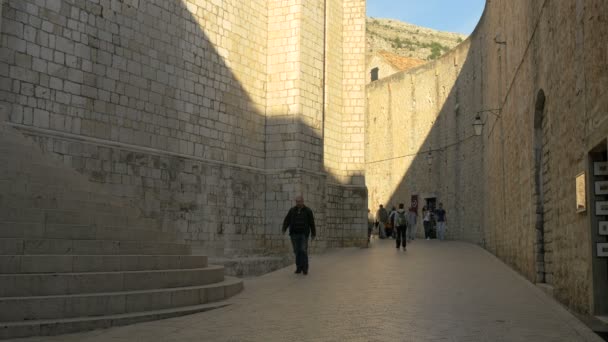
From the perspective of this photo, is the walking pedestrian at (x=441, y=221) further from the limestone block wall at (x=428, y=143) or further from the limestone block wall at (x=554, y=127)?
the limestone block wall at (x=554, y=127)

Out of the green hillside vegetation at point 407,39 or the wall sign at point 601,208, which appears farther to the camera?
the green hillside vegetation at point 407,39

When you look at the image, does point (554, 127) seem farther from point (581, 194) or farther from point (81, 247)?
point (81, 247)

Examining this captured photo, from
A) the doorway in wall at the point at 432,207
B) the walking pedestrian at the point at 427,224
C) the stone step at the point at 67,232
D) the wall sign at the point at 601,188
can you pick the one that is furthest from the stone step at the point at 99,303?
the doorway in wall at the point at 432,207

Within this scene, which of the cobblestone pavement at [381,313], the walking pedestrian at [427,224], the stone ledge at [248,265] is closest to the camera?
the cobblestone pavement at [381,313]

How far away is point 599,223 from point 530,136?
14.1 feet

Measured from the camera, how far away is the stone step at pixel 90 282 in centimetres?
659

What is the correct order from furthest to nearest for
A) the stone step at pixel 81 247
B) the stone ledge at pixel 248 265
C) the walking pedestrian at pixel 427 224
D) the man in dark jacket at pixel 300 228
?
the walking pedestrian at pixel 427 224 < the stone ledge at pixel 248 265 < the man in dark jacket at pixel 300 228 < the stone step at pixel 81 247

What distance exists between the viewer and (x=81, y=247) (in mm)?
7656

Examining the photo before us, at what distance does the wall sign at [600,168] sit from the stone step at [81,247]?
18.1ft

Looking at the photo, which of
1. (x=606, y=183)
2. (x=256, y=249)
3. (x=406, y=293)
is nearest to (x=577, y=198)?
(x=606, y=183)

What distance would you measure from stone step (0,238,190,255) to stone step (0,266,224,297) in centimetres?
50

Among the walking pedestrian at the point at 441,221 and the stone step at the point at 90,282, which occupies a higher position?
the walking pedestrian at the point at 441,221

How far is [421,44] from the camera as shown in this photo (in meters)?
56.4

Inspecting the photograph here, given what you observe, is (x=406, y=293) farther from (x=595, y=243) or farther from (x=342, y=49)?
(x=342, y=49)
